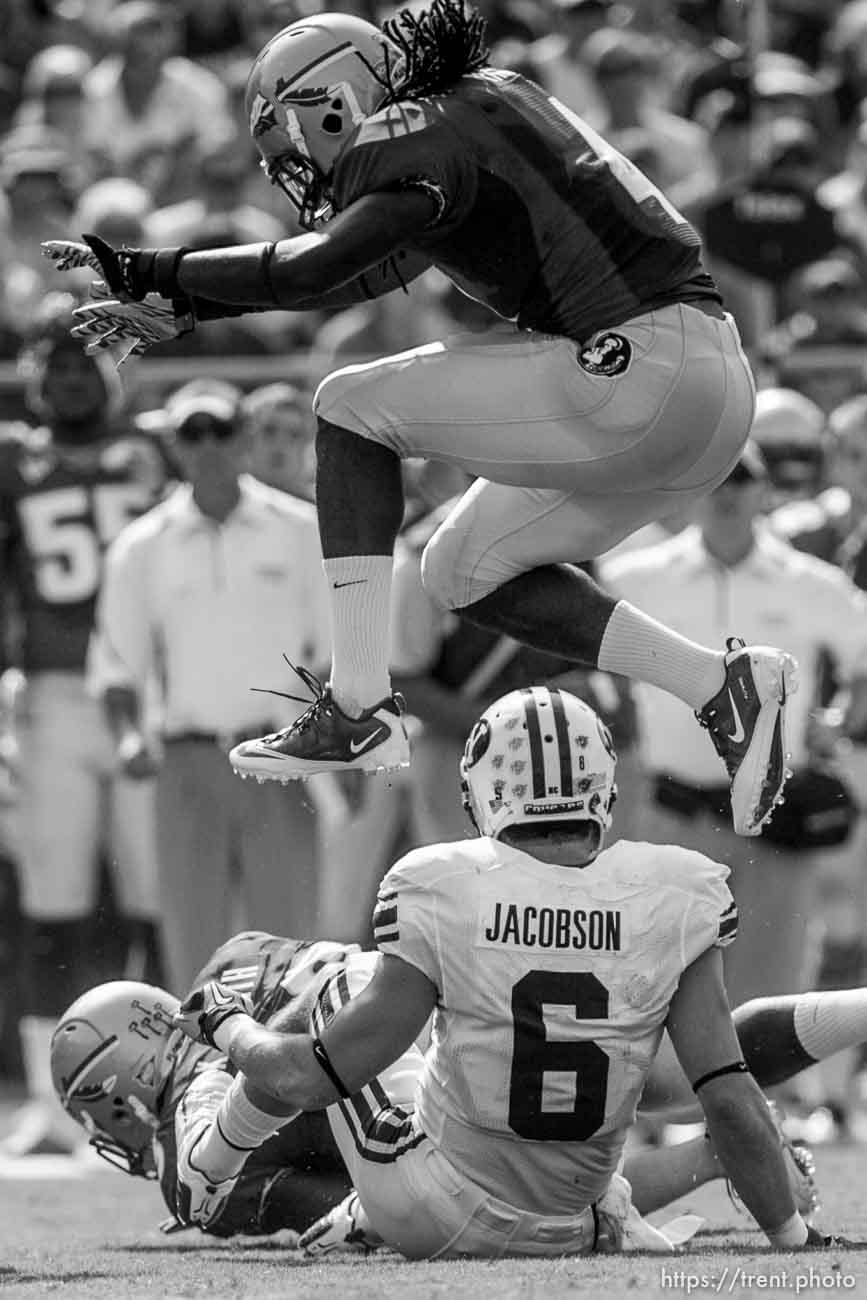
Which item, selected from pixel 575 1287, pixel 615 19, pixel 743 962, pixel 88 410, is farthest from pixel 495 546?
pixel 615 19

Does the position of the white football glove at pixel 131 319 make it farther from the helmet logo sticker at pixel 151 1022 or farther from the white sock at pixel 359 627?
the helmet logo sticker at pixel 151 1022

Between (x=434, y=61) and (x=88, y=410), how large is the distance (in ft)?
13.4

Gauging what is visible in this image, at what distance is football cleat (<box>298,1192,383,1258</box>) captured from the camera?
19.6 feet

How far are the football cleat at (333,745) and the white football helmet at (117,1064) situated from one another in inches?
46.2

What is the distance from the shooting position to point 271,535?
8.84 metres

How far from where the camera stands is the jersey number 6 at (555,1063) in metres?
5.49

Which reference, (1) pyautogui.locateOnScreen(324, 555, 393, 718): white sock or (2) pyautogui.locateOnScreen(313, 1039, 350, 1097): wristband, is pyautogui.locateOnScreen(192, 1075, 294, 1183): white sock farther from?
(1) pyautogui.locateOnScreen(324, 555, 393, 718): white sock

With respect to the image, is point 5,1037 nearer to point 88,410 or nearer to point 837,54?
point 88,410

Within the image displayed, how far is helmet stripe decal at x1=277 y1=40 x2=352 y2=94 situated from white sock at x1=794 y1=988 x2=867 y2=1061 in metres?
Answer: 2.32

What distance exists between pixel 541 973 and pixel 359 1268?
755 mm

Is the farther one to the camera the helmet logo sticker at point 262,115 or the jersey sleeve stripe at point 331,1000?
the jersey sleeve stripe at point 331,1000

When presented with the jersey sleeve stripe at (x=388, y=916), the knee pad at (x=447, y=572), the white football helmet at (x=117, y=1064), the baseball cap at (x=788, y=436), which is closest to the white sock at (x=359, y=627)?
the knee pad at (x=447, y=572)

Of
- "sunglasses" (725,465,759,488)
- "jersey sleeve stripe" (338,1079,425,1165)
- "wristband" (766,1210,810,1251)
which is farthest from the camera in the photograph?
"sunglasses" (725,465,759,488)

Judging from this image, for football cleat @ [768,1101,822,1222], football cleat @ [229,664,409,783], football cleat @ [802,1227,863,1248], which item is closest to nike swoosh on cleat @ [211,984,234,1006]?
football cleat @ [229,664,409,783]
